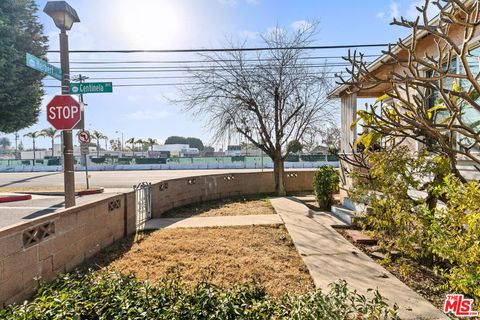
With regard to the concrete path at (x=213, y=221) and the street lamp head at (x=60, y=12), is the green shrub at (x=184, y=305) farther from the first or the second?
the street lamp head at (x=60, y=12)

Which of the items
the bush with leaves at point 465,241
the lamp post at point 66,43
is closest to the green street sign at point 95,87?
the lamp post at point 66,43

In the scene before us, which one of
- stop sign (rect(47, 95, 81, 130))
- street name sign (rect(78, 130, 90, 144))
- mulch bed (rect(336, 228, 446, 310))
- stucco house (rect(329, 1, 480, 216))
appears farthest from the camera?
street name sign (rect(78, 130, 90, 144))

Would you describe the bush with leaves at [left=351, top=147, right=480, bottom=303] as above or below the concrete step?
above

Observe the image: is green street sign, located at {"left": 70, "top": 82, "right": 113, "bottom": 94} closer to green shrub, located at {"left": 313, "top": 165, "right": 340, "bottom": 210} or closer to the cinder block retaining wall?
the cinder block retaining wall

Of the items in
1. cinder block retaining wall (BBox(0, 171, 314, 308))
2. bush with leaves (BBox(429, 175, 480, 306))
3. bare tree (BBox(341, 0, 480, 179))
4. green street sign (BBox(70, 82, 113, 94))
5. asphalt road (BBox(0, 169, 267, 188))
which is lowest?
asphalt road (BBox(0, 169, 267, 188))

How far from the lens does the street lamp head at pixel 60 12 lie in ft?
18.1

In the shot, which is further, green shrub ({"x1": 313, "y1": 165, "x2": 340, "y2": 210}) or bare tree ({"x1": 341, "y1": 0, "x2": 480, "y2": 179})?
green shrub ({"x1": 313, "y1": 165, "x2": 340, "y2": 210})

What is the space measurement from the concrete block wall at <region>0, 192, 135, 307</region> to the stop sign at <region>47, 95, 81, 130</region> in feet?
5.59

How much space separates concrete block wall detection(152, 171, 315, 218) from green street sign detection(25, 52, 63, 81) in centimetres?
366

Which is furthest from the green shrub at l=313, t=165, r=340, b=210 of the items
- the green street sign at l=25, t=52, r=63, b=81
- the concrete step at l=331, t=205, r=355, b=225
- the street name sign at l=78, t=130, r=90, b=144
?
the street name sign at l=78, t=130, r=90, b=144

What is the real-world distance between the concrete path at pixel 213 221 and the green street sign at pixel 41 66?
410cm

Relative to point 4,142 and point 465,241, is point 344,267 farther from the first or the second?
point 4,142

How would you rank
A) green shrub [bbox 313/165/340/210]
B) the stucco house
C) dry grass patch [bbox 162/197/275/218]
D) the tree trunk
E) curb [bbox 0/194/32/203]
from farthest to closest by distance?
the tree trunk
curb [bbox 0/194/32/203]
green shrub [bbox 313/165/340/210]
dry grass patch [bbox 162/197/275/218]
the stucco house

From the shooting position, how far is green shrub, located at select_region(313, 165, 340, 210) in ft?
27.8
